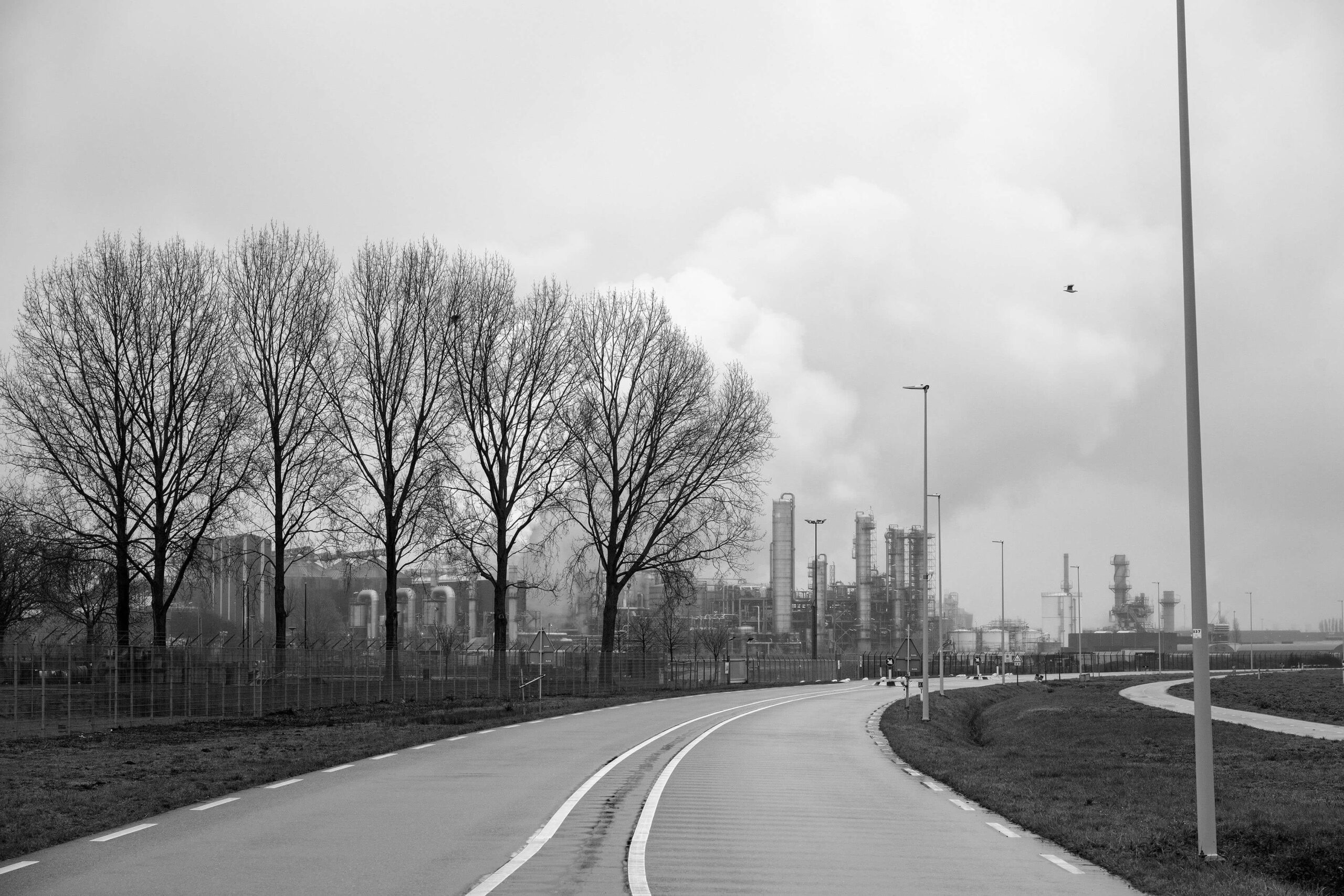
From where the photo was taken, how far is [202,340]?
44.0 metres

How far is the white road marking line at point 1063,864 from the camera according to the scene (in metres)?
10.9

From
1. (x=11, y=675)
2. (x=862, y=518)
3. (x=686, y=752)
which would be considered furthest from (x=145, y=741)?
(x=862, y=518)

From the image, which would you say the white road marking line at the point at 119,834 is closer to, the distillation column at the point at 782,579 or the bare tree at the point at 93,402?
the bare tree at the point at 93,402

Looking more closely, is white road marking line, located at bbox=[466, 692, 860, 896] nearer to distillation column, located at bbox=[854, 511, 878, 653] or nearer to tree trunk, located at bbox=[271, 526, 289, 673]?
tree trunk, located at bbox=[271, 526, 289, 673]

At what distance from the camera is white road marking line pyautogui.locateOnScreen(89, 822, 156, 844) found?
11.7 metres

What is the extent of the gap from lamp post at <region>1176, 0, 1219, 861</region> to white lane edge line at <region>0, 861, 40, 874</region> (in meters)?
10.1

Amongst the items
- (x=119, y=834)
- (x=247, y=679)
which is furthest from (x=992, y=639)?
(x=119, y=834)

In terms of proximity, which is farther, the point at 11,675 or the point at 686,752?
the point at 11,675

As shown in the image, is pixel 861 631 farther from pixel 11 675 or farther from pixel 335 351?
pixel 11 675

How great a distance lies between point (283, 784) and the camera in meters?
17.1

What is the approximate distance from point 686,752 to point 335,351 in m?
28.7

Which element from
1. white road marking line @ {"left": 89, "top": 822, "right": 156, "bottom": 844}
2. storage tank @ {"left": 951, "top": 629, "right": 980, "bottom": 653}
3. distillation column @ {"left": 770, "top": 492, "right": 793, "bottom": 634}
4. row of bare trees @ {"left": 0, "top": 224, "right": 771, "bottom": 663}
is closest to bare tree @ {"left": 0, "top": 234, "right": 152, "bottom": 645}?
row of bare trees @ {"left": 0, "top": 224, "right": 771, "bottom": 663}

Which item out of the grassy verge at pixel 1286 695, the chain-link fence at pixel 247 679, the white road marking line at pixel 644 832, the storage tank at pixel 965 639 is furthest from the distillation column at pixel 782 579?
the white road marking line at pixel 644 832

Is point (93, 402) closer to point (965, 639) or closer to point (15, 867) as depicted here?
point (15, 867)
